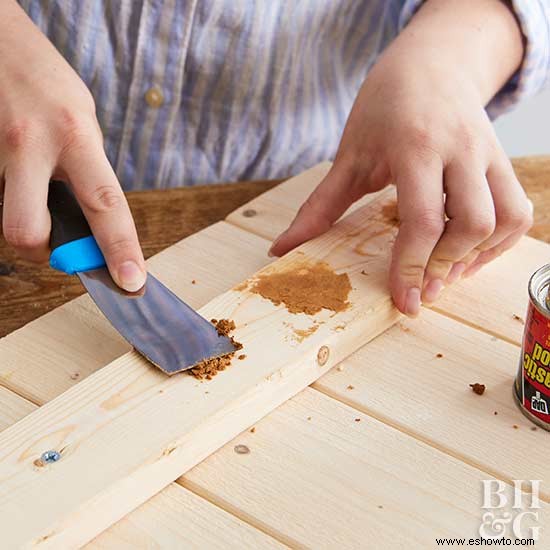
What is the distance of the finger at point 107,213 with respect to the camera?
0.93 m

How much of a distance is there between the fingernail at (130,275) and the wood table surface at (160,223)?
16 cm

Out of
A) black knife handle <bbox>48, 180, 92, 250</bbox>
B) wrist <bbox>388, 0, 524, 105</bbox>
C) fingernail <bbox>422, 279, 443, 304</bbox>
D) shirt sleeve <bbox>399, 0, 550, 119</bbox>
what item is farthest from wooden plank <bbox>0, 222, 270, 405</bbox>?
shirt sleeve <bbox>399, 0, 550, 119</bbox>

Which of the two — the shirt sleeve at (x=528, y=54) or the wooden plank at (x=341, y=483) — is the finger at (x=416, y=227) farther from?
the shirt sleeve at (x=528, y=54)

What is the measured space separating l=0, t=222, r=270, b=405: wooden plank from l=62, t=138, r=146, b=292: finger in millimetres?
88

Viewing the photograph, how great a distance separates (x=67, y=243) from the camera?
0.95 metres

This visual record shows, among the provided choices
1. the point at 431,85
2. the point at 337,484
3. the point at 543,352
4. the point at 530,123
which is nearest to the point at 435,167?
the point at 431,85

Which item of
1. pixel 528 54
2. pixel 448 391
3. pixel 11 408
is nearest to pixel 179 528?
pixel 11 408

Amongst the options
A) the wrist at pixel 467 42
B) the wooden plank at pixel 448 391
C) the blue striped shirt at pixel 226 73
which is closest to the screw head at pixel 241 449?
the wooden plank at pixel 448 391

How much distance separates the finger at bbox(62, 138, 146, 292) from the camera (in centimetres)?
93

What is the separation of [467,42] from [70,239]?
594mm

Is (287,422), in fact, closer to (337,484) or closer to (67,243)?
(337,484)

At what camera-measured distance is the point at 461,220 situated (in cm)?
103

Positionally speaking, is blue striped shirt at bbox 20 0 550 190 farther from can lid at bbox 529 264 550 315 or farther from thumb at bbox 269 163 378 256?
can lid at bbox 529 264 550 315

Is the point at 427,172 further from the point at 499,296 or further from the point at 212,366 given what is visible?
the point at 212,366
